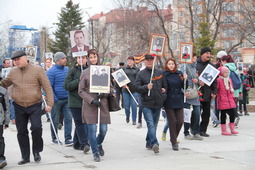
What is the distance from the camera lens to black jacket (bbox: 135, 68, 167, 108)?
29.7 feet

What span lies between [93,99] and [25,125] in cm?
124

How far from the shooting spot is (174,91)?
31.1ft

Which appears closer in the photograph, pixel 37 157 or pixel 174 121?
pixel 37 157

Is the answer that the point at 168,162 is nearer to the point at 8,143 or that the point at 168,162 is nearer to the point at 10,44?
the point at 8,143

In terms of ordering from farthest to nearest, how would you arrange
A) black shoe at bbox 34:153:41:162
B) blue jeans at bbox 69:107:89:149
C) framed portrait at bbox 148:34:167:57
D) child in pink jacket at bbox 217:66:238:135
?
child in pink jacket at bbox 217:66:238:135 < framed portrait at bbox 148:34:167:57 < blue jeans at bbox 69:107:89:149 < black shoe at bbox 34:153:41:162

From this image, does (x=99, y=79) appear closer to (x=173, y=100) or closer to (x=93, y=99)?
(x=93, y=99)

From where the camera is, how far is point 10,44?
67.8 metres

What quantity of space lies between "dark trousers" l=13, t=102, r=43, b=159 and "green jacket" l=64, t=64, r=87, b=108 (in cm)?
118

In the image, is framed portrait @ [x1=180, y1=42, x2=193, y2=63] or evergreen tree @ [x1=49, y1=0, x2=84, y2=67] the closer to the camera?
framed portrait @ [x1=180, y1=42, x2=193, y2=63]

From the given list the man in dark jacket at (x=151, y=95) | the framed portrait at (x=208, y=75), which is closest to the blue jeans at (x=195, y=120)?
the framed portrait at (x=208, y=75)

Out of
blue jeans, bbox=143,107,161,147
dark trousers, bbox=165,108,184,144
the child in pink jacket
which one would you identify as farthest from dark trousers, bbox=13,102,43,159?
the child in pink jacket

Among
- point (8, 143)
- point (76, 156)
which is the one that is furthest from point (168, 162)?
point (8, 143)

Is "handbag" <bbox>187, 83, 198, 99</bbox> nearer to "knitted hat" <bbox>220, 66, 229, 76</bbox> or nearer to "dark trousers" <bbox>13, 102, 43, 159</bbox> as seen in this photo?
"knitted hat" <bbox>220, 66, 229, 76</bbox>

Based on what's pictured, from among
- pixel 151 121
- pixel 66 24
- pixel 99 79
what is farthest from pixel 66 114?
pixel 66 24
